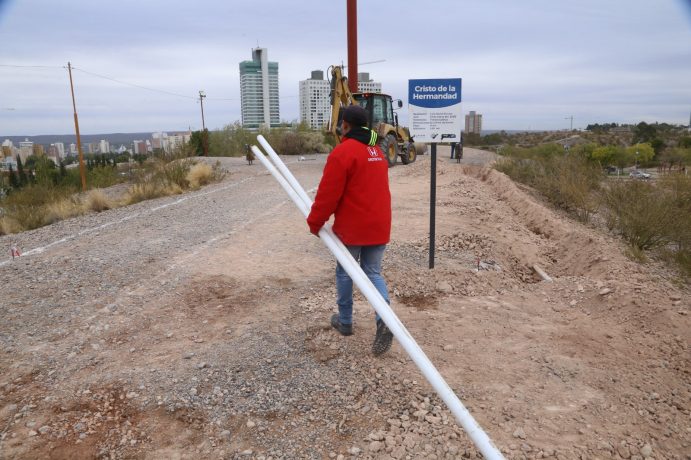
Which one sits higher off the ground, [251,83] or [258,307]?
[251,83]

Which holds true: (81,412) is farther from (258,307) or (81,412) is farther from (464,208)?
(464,208)

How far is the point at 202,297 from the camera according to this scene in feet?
17.1

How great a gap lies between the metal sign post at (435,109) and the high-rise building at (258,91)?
131ft

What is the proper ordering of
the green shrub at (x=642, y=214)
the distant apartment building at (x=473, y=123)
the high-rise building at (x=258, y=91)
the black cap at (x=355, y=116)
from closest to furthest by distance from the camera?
1. the black cap at (x=355, y=116)
2. the green shrub at (x=642, y=214)
3. the high-rise building at (x=258, y=91)
4. the distant apartment building at (x=473, y=123)

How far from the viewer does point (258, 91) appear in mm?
45594

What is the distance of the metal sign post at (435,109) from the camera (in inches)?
227

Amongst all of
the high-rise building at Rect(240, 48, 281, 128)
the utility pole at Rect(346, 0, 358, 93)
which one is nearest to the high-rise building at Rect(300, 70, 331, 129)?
the high-rise building at Rect(240, 48, 281, 128)

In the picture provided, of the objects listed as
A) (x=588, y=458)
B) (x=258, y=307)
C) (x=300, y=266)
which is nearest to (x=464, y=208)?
(x=300, y=266)

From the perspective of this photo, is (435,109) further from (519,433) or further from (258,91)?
(258,91)

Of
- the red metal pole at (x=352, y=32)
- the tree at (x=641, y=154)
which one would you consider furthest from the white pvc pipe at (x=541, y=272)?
the tree at (x=641, y=154)

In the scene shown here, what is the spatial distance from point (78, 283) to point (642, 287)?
609 centimetres

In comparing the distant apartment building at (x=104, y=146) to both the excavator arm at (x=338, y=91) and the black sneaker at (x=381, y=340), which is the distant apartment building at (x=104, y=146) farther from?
the black sneaker at (x=381, y=340)

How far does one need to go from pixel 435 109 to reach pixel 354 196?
2623 mm

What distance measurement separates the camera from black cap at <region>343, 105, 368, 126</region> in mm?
3705
